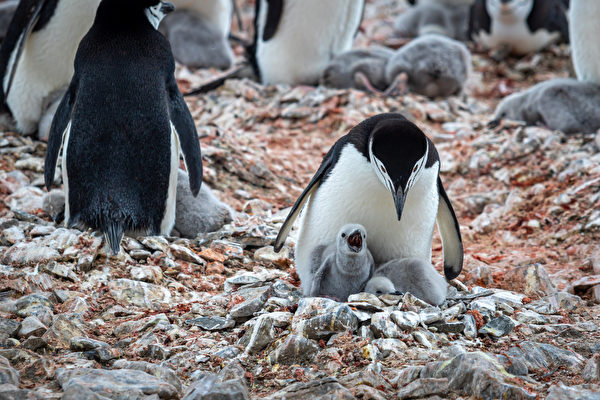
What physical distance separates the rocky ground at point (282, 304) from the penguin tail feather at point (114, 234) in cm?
5

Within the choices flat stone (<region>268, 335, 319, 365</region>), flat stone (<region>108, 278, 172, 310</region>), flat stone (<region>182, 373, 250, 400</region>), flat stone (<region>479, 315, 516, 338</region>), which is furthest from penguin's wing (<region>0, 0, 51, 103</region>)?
flat stone (<region>479, 315, 516, 338</region>)

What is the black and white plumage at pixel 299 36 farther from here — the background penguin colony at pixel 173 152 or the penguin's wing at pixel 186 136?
the penguin's wing at pixel 186 136

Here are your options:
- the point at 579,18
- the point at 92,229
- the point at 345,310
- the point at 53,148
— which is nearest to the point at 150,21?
the point at 53,148

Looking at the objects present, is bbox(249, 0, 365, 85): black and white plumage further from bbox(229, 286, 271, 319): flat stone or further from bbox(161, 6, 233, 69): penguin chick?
bbox(229, 286, 271, 319): flat stone

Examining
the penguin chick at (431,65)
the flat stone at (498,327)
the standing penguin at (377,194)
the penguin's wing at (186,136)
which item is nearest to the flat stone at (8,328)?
the standing penguin at (377,194)

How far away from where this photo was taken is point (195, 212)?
3.78 m

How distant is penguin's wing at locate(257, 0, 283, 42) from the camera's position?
21.2 feet

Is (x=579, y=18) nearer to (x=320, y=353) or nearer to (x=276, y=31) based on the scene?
(x=276, y=31)

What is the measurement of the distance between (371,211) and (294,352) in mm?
823

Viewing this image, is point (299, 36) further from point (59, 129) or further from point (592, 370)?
point (592, 370)

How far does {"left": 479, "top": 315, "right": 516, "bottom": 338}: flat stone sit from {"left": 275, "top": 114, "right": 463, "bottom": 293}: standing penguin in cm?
53

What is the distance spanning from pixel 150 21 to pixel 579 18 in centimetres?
323

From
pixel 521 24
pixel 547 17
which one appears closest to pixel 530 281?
pixel 521 24

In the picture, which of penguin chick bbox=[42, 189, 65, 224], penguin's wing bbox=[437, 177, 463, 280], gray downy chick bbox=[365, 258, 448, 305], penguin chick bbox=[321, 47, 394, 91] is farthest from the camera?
penguin chick bbox=[321, 47, 394, 91]
